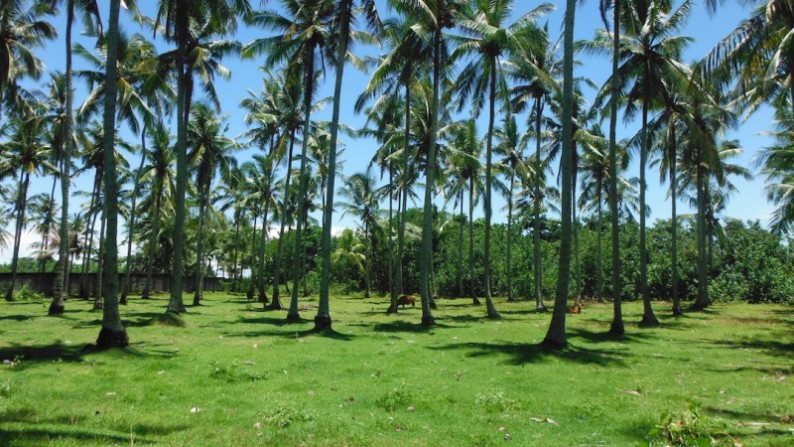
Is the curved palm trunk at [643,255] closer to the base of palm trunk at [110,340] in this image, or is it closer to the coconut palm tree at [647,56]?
the coconut palm tree at [647,56]

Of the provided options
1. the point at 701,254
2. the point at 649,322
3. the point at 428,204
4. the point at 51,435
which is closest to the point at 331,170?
the point at 428,204

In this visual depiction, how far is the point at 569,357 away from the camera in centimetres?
1246

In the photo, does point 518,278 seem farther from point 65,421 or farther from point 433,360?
point 65,421

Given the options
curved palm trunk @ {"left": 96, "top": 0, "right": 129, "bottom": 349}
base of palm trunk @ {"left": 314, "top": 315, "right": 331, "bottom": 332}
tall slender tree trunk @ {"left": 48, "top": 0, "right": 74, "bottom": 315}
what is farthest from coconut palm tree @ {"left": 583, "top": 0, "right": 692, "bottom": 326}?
tall slender tree trunk @ {"left": 48, "top": 0, "right": 74, "bottom": 315}

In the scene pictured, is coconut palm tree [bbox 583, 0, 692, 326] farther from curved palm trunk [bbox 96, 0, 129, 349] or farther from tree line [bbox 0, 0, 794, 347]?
curved palm trunk [bbox 96, 0, 129, 349]

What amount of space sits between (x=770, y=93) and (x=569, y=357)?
1488cm

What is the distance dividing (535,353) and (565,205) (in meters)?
4.05

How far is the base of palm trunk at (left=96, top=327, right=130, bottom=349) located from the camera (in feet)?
38.4

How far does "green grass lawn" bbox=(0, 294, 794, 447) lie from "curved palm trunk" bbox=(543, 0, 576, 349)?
69 centimetres

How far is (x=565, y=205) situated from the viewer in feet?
45.8

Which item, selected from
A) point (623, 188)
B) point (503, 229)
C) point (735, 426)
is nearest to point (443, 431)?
point (735, 426)

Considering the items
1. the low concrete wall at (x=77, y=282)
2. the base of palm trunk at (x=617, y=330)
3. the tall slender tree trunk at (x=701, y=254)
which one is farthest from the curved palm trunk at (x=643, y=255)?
the low concrete wall at (x=77, y=282)

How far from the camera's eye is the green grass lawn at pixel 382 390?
6.22m

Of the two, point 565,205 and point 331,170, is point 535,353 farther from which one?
point 331,170
